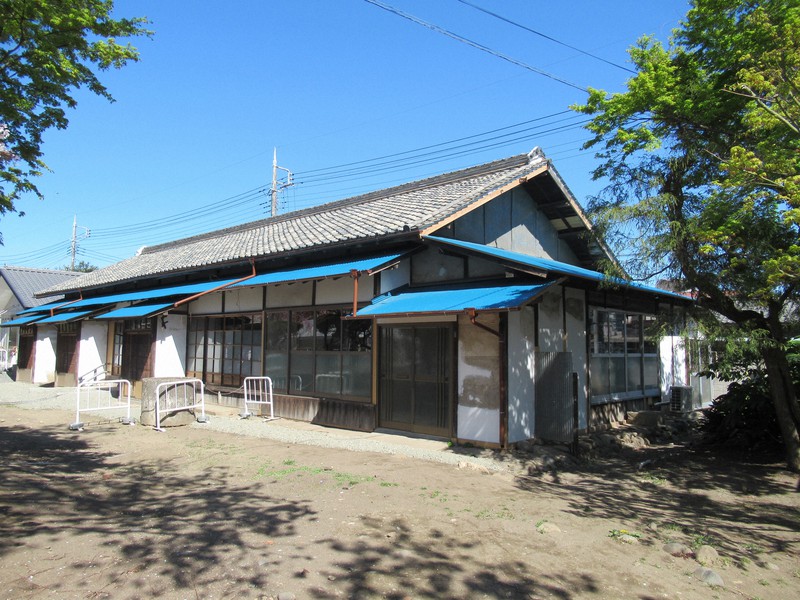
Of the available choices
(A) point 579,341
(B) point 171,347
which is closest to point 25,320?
(B) point 171,347

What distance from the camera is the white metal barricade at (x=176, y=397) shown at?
1041 centimetres

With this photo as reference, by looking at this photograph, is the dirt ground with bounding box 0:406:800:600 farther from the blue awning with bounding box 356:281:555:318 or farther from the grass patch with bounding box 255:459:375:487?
the blue awning with bounding box 356:281:555:318

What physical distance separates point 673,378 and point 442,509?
11.7 meters

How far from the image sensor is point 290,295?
11.6 meters

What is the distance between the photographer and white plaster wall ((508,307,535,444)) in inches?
333

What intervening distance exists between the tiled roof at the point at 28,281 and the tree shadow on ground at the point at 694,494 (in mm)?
25871

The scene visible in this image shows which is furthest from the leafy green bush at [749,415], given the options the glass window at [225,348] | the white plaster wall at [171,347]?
the white plaster wall at [171,347]

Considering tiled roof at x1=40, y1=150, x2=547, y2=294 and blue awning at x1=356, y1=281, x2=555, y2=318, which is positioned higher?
tiled roof at x1=40, y1=150, x2=547, y2=294

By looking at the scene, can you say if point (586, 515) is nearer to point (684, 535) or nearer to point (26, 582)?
point (684, 535)

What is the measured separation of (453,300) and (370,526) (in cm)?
406

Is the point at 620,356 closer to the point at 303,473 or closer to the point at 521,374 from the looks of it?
the point at 521,374

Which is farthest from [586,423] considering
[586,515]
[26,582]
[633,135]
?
[26,582]

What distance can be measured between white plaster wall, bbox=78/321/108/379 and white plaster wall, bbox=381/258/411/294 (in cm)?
1276

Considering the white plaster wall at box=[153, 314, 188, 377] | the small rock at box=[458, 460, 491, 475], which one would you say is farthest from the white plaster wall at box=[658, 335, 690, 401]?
the white plaster wall at box=[153, 314, 188, 377]
